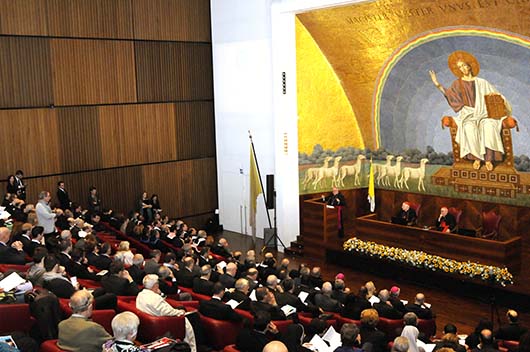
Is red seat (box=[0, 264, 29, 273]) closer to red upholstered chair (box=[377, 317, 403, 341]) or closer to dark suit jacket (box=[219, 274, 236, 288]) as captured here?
dark suit jacket (box=[219, 274, 236, 288])

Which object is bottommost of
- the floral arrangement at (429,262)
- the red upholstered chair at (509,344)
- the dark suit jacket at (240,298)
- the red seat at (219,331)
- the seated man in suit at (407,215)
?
the floral arrangement at (429,262)

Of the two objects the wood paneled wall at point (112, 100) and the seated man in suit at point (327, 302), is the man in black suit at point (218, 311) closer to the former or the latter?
the seated man in suit at point (327, 302)

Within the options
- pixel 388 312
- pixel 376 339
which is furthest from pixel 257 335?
pixel 388 312

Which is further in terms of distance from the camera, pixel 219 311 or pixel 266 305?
pixel 266 305

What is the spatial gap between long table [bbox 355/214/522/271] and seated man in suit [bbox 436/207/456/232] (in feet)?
1.42

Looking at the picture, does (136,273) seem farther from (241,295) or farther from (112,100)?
(112,100)

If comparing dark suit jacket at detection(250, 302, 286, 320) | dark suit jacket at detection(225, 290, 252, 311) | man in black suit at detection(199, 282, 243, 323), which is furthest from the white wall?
man in black suit at detection(199, 282, 243, 323)

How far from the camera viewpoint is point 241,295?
7.01 m

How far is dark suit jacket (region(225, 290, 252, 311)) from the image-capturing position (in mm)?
6684

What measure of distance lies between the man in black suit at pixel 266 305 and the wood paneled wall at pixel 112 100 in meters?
8.06

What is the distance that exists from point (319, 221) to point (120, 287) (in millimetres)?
7209

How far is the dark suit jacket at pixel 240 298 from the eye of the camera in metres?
6.68

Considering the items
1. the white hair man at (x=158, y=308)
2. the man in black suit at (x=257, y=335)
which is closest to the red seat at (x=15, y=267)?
the white hair man at (x=158, y=308)

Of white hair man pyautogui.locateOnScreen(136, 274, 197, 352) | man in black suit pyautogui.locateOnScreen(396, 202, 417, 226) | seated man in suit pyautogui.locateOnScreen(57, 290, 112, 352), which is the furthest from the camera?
man in black suit pyautogui.locateOnScreen(396, 202, 417, 226)
